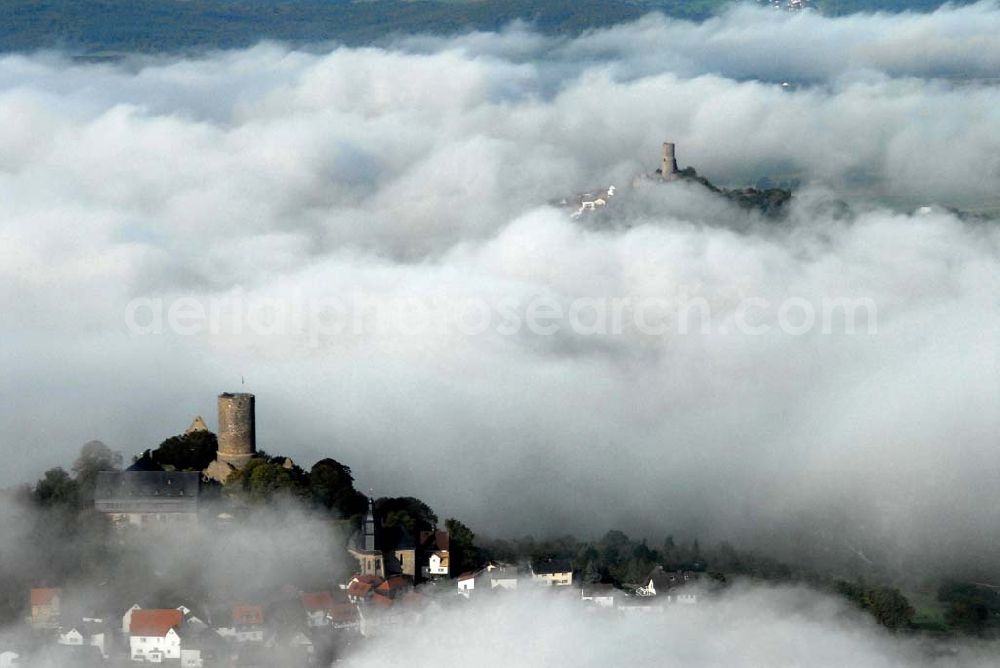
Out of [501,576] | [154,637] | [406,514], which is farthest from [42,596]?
[501,576]

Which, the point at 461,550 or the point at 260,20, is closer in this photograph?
the point at 461,550

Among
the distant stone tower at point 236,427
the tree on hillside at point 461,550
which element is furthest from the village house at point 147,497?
the tree on hillside at point 461,550

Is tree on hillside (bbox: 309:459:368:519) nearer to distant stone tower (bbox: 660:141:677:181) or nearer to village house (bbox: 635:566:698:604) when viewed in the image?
village house (bbox: 635:566:698:604)

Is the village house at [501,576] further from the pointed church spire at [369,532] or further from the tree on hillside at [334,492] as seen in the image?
the tree on hillside at [334,492]

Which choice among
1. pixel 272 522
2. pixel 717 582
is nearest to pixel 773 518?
pixel 717 582

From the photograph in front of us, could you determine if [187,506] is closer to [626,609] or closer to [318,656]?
[318,656]

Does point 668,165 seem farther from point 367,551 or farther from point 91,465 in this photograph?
point 367,551

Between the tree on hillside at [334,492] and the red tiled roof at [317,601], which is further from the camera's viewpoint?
the tree on hillside at [334,492]
